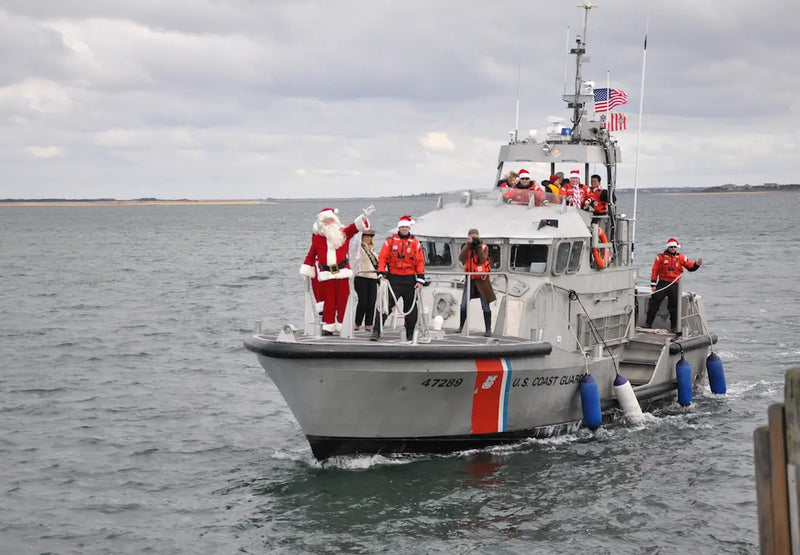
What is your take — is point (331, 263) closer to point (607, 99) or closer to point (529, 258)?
point (529, 258)

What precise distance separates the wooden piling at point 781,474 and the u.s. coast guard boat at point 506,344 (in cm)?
567

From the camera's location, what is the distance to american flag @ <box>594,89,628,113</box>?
1805 centimetres

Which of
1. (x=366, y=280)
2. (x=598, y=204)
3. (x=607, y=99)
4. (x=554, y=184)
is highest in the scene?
(x=607, y=99)

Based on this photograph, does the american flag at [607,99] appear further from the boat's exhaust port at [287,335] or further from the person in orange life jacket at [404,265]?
the boat's exhaust port at [287,335]

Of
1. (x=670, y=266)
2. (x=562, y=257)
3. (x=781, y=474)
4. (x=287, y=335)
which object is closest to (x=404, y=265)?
(x=287, y=335)

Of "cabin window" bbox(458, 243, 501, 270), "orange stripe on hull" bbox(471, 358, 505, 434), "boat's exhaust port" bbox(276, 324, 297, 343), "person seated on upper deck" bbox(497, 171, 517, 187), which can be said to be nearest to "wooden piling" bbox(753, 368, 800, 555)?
"orange stripe on hull" bbox(471, 358, 505, 434)

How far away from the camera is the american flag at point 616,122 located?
1805 centimetres

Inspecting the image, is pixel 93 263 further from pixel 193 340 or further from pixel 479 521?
pixel 479 521

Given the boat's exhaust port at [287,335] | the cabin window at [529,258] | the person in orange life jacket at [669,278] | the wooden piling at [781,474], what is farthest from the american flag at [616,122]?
the wooden piling at [781,474]

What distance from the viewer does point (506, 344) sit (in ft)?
43.4

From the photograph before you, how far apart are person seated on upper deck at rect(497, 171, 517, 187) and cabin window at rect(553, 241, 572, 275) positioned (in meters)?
1.56

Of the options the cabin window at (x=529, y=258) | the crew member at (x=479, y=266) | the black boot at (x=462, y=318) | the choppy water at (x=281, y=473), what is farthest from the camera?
the cabin window at (x=529, y=258)

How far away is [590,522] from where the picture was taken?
12.0 metres

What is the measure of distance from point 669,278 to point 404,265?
21.3 ft
